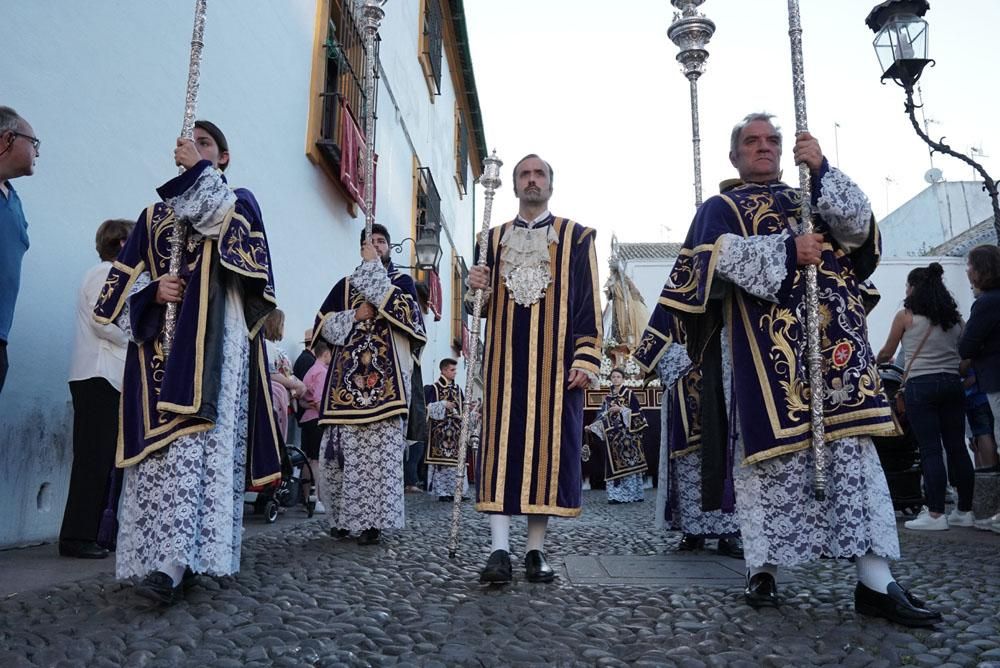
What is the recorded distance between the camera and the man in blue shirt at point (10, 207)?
359 centimetres

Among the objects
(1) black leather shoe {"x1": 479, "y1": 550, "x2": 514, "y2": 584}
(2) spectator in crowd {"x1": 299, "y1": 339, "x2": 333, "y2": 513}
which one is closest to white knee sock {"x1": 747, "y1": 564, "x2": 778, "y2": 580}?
(1) black leather shoe {"x1": 479, "y1": 550, "x2": 514, "y2": 584}

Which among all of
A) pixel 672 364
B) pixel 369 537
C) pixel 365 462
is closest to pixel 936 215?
pixel 672 364

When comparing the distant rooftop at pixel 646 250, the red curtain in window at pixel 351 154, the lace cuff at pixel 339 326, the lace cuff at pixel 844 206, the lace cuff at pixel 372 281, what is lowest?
→ the lace cuff at pixel 339 326

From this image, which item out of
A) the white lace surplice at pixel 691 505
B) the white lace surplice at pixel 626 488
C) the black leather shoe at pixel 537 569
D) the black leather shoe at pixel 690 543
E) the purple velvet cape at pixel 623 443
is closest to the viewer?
the black leather shoe at pixel 537 569

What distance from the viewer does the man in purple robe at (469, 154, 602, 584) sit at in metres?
3.68

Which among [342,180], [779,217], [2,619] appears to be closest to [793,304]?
[779,217]

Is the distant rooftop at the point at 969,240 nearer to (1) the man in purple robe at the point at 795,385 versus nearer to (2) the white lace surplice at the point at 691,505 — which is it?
(2) the white lace surplice at the point at 691,505

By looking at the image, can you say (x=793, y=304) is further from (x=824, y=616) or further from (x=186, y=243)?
(x=186, y=243)

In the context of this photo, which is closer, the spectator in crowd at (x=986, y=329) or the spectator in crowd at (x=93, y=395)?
the spectator in crowd at (x=93, y=395)

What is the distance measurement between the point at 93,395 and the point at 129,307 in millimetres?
1290

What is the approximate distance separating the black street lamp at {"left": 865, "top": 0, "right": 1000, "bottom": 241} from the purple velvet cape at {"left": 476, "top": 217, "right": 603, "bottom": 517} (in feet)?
12.3

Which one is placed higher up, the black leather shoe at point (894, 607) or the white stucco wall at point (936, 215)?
the white stucco wall at point (936, 215)

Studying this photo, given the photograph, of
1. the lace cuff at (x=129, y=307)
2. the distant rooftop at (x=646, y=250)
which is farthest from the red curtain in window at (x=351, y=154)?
the distant rooftop at (x=646, y=250)

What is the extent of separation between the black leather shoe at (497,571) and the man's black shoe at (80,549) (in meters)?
1.97
